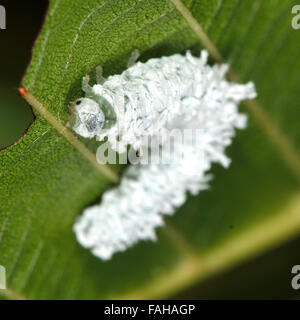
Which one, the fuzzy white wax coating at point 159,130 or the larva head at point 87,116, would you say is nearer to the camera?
the larva head at point 87,116

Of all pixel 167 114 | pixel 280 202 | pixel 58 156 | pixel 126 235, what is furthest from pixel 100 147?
pixel 280 202

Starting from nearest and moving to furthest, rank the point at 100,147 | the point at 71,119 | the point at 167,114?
the point at 71,119, the point at 167,114, the point at 100,147

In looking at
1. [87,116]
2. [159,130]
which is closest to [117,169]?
[159,130]

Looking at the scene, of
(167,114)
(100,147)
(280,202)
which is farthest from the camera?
(280,202)

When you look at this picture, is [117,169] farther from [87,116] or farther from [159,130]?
[87,116]

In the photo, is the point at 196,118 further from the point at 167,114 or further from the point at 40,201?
the point at 40,201
